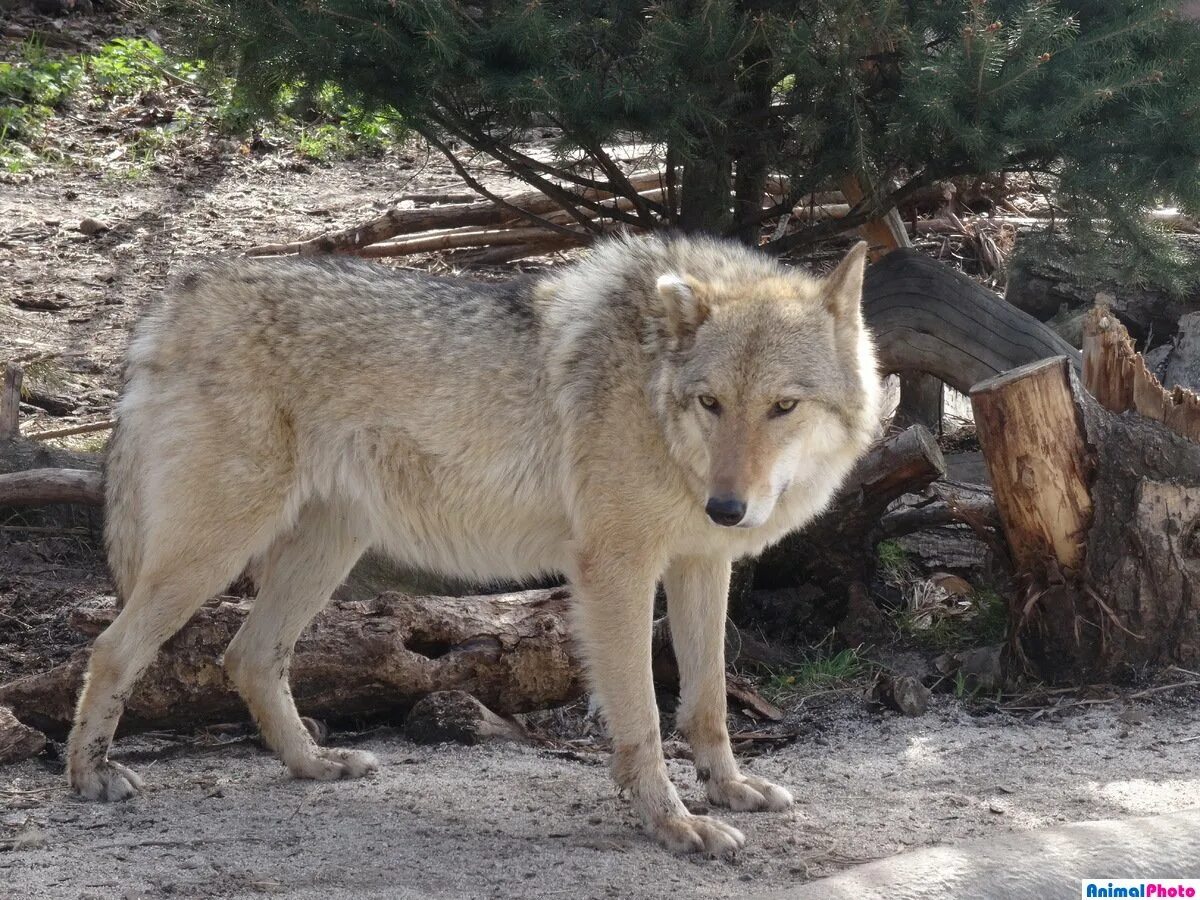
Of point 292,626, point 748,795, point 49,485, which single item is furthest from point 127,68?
point 748,795

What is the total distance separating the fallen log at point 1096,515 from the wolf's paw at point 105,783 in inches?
144

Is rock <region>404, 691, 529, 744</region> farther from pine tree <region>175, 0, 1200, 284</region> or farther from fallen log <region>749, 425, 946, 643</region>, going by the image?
pine tree <region>175, 0, 1200, 284</region>

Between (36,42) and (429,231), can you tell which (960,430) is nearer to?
(429,231)

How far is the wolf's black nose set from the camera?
3.83 meters

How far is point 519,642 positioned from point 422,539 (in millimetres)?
765

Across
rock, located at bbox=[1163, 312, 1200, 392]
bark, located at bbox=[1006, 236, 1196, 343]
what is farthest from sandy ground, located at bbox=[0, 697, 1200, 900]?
bark, located at bbox=[1006, 236, 1196, 343]

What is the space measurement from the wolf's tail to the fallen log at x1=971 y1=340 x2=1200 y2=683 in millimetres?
3399

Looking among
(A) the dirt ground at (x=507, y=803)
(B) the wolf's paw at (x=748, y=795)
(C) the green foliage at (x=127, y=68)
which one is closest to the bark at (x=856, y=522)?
(A) the dirt ground at (x=507, y=803)

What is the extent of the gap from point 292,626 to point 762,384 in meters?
2.14

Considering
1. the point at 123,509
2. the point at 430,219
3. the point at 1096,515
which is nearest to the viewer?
the point at 123,509

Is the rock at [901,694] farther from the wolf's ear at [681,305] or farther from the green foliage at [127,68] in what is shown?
the green foliage at [127,68]

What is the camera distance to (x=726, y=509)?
3828mm

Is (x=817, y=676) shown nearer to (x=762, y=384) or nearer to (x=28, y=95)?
(x=762, y=384)

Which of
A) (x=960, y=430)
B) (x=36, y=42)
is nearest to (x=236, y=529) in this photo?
(x=960, y=430)
